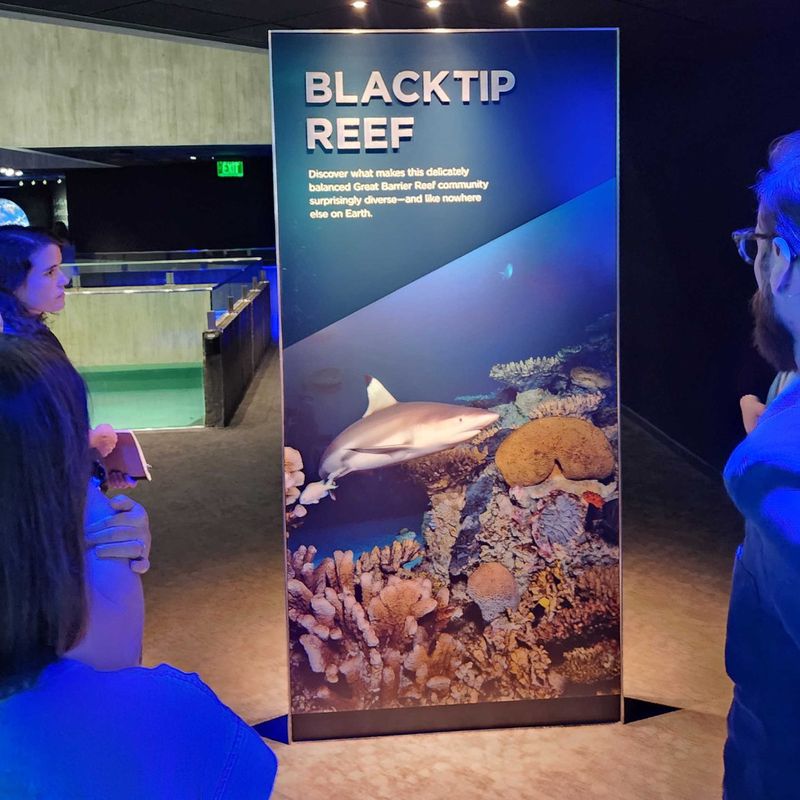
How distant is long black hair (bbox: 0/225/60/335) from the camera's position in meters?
2.82

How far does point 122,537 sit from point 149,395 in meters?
8.75

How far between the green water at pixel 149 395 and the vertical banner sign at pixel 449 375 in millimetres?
4908

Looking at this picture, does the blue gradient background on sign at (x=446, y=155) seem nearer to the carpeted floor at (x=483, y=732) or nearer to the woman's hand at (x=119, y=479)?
the woman's hand at (x=119, y=479)

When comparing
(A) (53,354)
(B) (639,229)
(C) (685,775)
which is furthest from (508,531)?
(B) (639,229)

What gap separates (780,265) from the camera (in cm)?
114

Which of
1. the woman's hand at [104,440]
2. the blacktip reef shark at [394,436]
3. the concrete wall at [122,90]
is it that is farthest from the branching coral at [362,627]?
the concrete wall at [122,90]

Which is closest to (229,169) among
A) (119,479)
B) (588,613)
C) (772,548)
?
(588,613)

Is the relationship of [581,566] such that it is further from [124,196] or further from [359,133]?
[124,196]

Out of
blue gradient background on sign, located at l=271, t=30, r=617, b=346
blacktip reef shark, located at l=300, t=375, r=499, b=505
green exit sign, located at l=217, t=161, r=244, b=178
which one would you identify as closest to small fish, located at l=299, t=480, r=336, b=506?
blacktip reef shark, located at l=300, t=375, r=499, b=505

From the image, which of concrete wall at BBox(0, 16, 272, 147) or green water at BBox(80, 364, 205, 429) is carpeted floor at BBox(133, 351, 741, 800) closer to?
green water at BBox(80, 364, 205, 429)

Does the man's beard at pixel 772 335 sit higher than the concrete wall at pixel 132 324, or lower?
higher

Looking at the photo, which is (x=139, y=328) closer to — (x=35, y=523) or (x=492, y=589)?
(x=492, y=589)

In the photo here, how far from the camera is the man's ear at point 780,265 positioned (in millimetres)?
1122

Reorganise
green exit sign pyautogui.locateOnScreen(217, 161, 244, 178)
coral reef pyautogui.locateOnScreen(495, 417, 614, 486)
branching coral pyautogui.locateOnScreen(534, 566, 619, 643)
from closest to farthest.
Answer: coral reef pyautogui.locateOnScreen(495, 417, 614, 486) < branching coral pyautogui.locateOnScreen(534, 566, 619, 643) < green exit sign pyautogui.locateOnScreen(217, 161, 244, 178)
